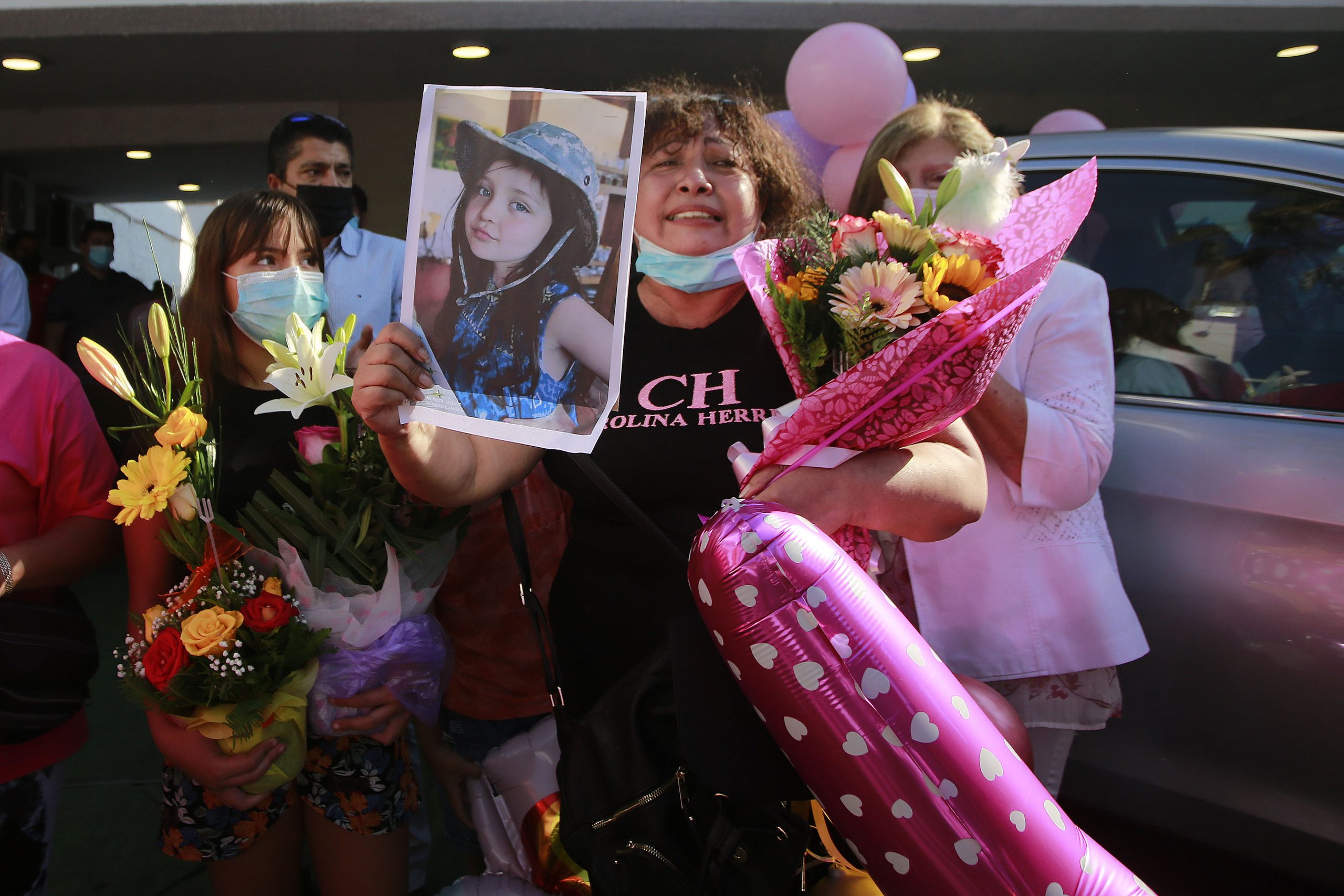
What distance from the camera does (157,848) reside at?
281 centimetres

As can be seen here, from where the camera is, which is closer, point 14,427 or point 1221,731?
point 14,427

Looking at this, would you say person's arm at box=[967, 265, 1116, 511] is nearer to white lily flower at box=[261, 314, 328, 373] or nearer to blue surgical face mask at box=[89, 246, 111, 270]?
white lily flower at box=[261, 314, 328, 373]

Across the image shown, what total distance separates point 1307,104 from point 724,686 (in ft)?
31.3

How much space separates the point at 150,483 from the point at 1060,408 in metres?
1.63

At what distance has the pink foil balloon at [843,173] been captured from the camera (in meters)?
3.39

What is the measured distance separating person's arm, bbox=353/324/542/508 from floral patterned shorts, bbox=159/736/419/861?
0.65 meters

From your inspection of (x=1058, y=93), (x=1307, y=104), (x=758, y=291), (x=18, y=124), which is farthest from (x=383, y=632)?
(x=18, y=124)

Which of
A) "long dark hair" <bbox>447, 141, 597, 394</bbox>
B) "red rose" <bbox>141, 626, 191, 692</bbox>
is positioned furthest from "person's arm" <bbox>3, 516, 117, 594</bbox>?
"long dark hair" <bbox>447, 141, 597, 394</bbox>

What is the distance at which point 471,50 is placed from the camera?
21.5ft

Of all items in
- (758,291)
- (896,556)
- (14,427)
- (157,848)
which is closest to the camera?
(758,291)

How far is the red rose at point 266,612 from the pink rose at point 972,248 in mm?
1220

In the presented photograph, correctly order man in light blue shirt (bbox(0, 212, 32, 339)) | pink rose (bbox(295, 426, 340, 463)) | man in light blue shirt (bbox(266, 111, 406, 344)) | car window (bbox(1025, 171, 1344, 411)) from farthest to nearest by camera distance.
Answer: man in light blue shirt (bbox(0, 212, 32, 339)), man in light blue shirt (bbox(266, 111, 406, 344)), car window (bbox(1025, 171, 1344, 411)), pink rose (bbox(295, 426, 340, 463))

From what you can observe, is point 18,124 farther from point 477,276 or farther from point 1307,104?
point 1307,104

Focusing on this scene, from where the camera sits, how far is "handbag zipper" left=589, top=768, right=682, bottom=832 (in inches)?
51.6
